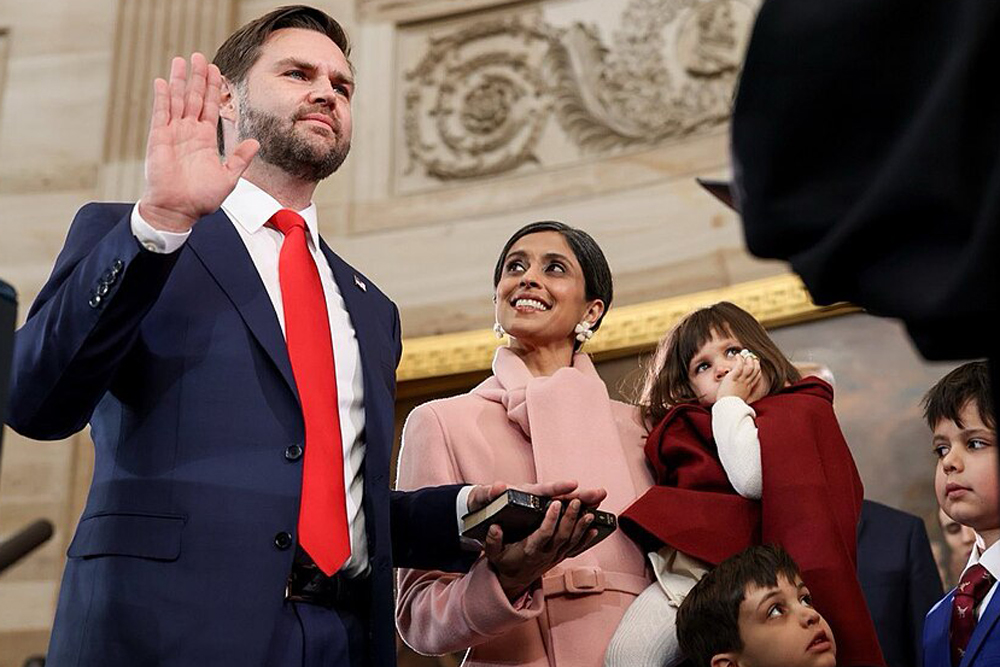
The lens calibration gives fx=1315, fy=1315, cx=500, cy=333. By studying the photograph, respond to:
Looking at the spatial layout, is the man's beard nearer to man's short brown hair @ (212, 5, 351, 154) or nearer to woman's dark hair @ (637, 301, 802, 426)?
man's short brown hair @ (212, 5, 351, 154)

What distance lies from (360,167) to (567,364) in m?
3.45

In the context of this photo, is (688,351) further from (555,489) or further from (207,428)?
(207,428)

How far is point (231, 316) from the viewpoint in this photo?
239 cm

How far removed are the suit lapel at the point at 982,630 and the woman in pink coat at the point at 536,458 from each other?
66 cm

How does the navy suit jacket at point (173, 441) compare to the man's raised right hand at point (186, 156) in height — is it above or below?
below

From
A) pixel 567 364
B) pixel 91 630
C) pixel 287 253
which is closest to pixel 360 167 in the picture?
pixel 567 364

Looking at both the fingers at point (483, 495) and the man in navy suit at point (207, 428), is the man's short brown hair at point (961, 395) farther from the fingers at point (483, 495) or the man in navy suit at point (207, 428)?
the fingers at point (483, 495)

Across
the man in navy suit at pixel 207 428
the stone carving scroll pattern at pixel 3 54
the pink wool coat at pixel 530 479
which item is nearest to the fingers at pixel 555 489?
the man in navy suit at pixel 207 428

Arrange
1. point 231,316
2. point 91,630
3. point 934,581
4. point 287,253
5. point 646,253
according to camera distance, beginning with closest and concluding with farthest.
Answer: point 91,630, point 231,316, point 287,253, point 934,581, point 646,253

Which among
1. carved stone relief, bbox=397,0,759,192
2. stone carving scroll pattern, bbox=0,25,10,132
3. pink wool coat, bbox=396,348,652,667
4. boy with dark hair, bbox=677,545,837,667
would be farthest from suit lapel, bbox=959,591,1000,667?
stone carving scroll pattern, bbox=0,25,10,132

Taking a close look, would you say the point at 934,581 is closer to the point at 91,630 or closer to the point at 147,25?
the point at 91,630

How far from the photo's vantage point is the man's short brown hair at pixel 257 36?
2.90 metres

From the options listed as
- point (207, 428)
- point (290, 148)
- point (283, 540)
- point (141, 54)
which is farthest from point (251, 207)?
point (141, 54)

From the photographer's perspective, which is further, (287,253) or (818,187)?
(287,253)
